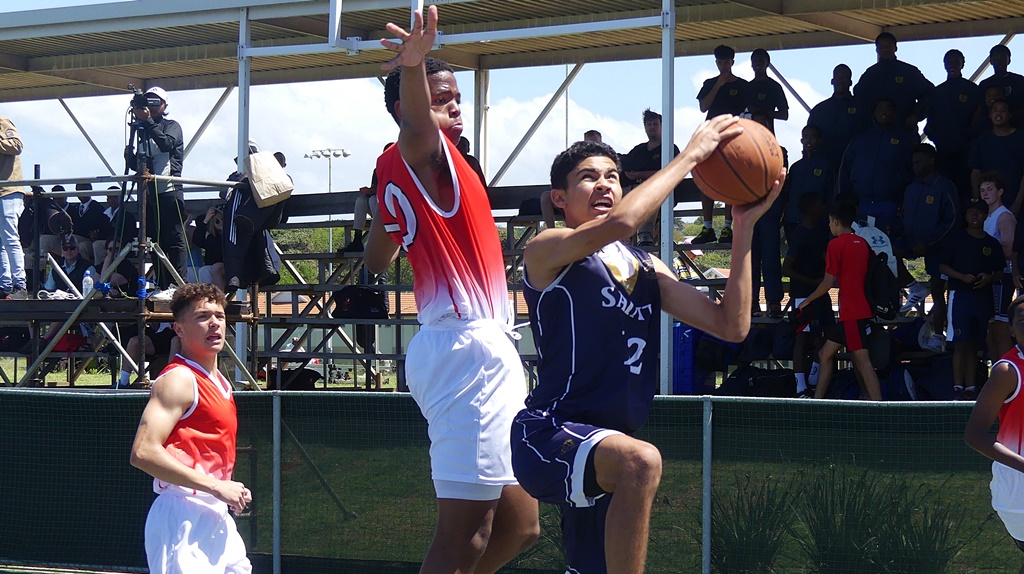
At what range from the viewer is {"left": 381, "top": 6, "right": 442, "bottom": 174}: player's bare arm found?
3709 millimetres

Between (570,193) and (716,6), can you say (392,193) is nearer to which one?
(570,193)

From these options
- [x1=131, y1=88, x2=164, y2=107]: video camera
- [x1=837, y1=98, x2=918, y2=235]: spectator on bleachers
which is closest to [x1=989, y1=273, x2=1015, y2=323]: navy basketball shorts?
[x1=837, y1=98, x2=918, y2=235]: spectator on bleachers

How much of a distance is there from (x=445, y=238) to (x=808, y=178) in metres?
7.73

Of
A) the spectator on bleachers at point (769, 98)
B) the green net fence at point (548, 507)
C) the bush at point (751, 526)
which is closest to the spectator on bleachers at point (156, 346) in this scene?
the green net fence at point (548, 507)

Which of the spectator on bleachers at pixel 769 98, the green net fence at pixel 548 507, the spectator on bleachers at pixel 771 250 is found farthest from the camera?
the spectator on bleachers at pixel 769 98

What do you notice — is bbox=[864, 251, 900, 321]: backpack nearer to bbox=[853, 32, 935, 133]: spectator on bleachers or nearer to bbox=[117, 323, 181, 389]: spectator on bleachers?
bbox=[853, 32, 935, 133]: spectator on bleachers

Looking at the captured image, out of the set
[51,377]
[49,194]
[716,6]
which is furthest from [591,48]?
[51,377]

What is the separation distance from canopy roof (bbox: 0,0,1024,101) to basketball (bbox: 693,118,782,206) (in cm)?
818

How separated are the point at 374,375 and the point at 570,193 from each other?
1473 cm

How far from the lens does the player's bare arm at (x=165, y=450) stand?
15.8 ft

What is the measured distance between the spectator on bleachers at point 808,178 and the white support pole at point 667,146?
1.09m

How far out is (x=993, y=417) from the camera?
5492 mm

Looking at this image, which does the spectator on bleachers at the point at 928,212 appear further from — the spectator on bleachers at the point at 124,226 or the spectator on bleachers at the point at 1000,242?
the spectator on bleachers at the point at 124,226

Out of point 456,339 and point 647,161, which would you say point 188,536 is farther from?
point 647,161
